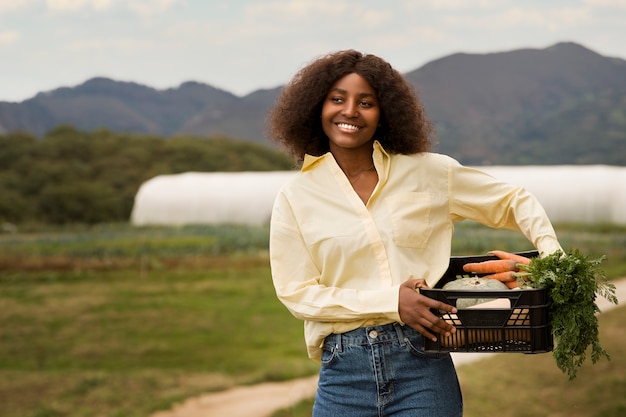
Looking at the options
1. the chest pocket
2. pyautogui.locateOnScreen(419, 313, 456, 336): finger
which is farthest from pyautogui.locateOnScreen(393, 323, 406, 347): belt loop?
the chest pocket

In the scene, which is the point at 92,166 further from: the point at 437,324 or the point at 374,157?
the point at 437,324

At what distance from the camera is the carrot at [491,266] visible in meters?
2.70

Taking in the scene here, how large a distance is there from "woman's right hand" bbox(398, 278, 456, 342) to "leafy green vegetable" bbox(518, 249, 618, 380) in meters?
0.28

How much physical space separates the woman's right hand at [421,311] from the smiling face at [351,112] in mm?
518

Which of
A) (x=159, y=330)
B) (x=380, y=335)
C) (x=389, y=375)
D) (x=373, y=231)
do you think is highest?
(x=373, y=231)

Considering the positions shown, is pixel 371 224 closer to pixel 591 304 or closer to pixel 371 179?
pixel 371 179

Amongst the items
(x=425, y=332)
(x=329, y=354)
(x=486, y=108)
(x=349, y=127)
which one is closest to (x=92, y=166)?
(x=486, y=108)

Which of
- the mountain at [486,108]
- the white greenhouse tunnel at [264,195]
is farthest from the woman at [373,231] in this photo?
the mountain at [486,108]

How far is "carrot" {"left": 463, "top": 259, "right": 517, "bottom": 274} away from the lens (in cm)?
270

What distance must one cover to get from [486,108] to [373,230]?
33.0 meters

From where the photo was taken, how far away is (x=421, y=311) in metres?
2.40

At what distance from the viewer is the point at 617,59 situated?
3459 centimetres

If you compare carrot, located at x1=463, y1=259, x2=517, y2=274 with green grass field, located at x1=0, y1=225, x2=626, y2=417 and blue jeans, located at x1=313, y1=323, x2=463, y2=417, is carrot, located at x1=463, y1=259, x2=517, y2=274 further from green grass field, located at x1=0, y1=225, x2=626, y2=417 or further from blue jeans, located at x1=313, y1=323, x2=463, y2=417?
green grass field, located at x1=0, y1=225, x2=626, y2=417

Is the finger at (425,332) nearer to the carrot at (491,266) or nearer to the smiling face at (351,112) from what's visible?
the carrot at (491,266)
